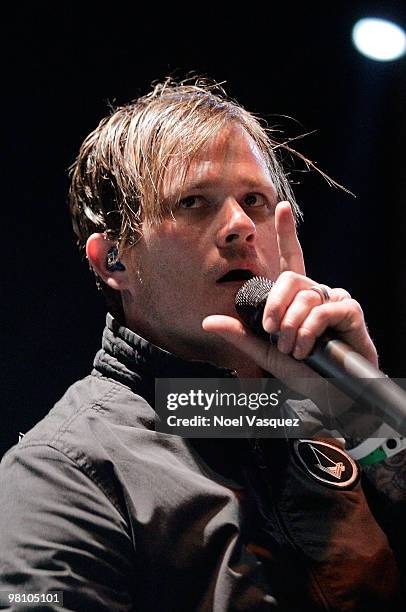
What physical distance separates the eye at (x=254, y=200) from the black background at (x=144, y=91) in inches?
15.4

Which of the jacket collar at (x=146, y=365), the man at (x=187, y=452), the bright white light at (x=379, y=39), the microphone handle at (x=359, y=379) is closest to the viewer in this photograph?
the microphone handle at (x=359, y=379)

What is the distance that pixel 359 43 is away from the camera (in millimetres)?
1600

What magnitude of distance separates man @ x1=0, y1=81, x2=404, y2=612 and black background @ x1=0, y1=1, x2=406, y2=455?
1.00 ft

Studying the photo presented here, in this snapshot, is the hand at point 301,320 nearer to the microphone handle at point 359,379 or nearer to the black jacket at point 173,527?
the microphone handle at point 359,379

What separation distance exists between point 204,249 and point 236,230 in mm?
50

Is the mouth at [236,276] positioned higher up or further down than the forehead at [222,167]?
further down

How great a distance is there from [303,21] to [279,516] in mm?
1172

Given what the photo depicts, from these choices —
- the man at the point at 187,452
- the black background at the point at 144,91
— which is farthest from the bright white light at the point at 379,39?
the man at the point at 187,452

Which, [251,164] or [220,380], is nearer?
[220,380]

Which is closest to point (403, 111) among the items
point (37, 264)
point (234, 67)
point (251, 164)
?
point (234, 67)

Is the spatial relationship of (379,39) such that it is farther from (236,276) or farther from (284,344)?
(284,344)

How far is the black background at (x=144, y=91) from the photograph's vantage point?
1327mm

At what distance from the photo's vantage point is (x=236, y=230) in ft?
3.04

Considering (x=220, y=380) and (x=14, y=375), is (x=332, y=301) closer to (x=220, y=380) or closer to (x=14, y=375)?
(x=220, y=380)
